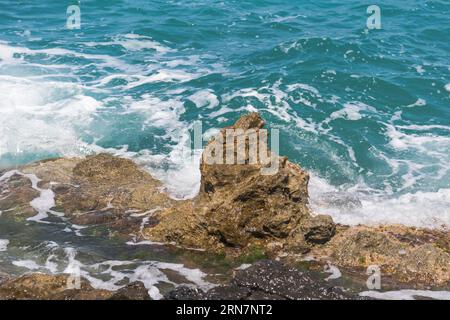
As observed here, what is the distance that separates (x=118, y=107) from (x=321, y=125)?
817 cm

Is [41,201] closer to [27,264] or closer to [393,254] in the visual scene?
[27,264]

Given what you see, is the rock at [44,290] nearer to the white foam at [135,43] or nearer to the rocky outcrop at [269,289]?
the rocky outcrop at [269,289]

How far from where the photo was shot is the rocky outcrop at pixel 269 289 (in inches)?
301

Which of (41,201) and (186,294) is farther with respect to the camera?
(41,201)

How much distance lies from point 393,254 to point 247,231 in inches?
112

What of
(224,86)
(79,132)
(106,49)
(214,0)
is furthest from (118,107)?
(214,0)

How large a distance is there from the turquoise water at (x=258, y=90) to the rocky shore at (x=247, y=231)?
1.71 metres

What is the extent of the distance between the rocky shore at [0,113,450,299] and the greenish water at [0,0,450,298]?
184 centimetres

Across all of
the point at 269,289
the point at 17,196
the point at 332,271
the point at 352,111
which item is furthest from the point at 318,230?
the point at 352,111

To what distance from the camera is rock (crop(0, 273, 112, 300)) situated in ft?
25.9

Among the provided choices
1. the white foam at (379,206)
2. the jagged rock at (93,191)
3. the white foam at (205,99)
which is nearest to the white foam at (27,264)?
the jagged rock at (93,191)

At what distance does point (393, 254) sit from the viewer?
394 inches
